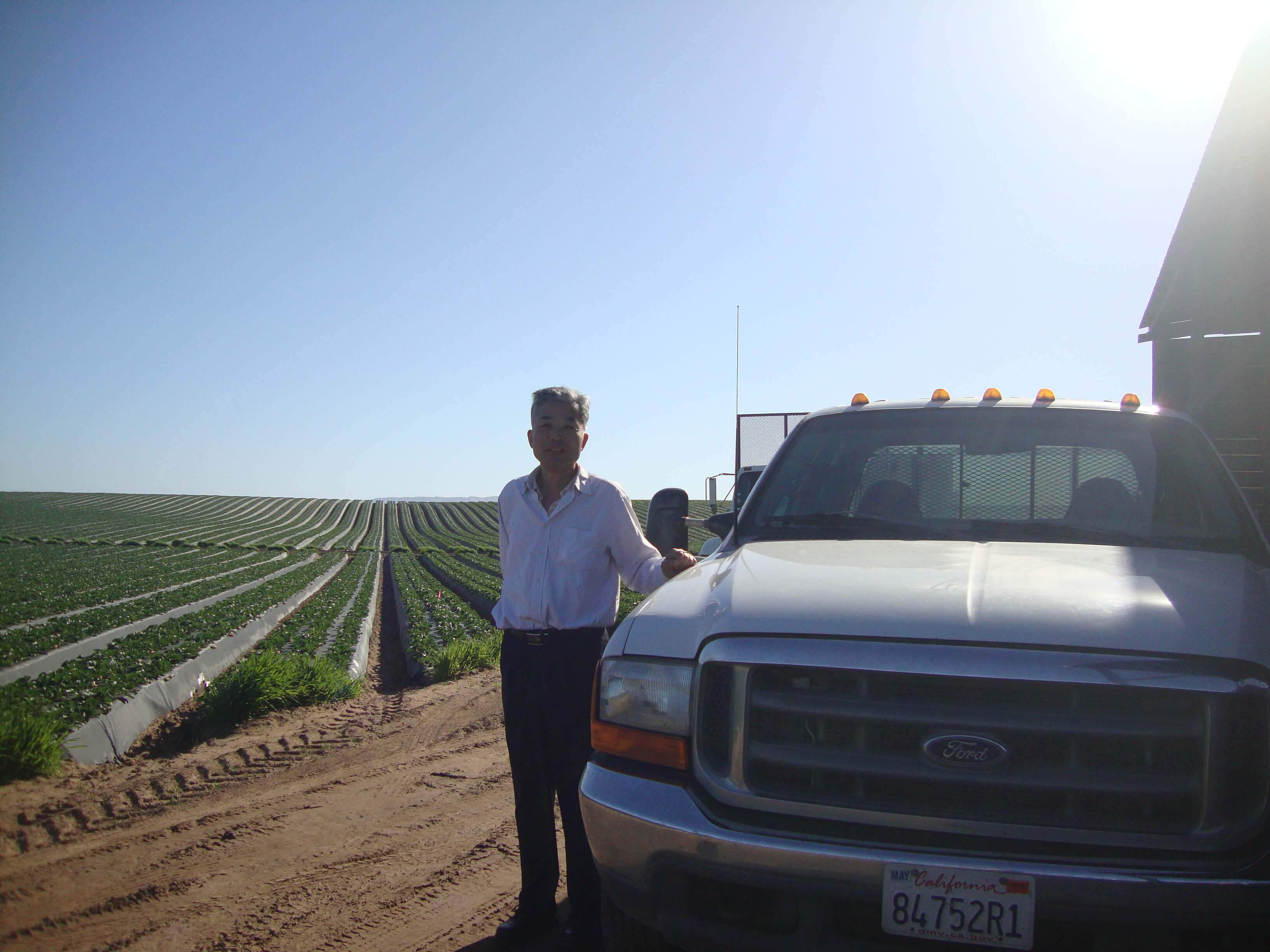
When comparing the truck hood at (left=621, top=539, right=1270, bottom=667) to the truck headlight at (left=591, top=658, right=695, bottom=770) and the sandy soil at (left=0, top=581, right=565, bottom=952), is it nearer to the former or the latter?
the truck headlight at (left=591, top=658, right=695, bottom=770)

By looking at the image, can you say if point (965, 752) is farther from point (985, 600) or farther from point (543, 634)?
point (543, 634)

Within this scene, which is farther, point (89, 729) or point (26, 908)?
point (89, 729)

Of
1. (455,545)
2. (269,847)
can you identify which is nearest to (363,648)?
(269,847)

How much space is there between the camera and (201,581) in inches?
864

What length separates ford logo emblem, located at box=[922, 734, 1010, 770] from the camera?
196 cm

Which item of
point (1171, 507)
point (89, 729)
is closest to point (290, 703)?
point (89, 729)

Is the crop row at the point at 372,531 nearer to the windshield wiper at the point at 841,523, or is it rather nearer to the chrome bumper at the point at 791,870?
the windshield wiper at the point at 841,523

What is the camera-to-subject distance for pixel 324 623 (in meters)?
14.7

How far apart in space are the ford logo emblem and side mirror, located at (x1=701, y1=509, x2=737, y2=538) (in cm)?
149

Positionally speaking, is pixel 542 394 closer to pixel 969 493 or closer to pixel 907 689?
pixel 969 493

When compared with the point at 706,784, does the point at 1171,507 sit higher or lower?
higher

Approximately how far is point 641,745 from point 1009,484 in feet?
5.97

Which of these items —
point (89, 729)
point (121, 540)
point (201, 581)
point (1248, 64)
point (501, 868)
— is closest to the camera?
point (501, 868)

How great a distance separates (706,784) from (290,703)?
23.0 ft
